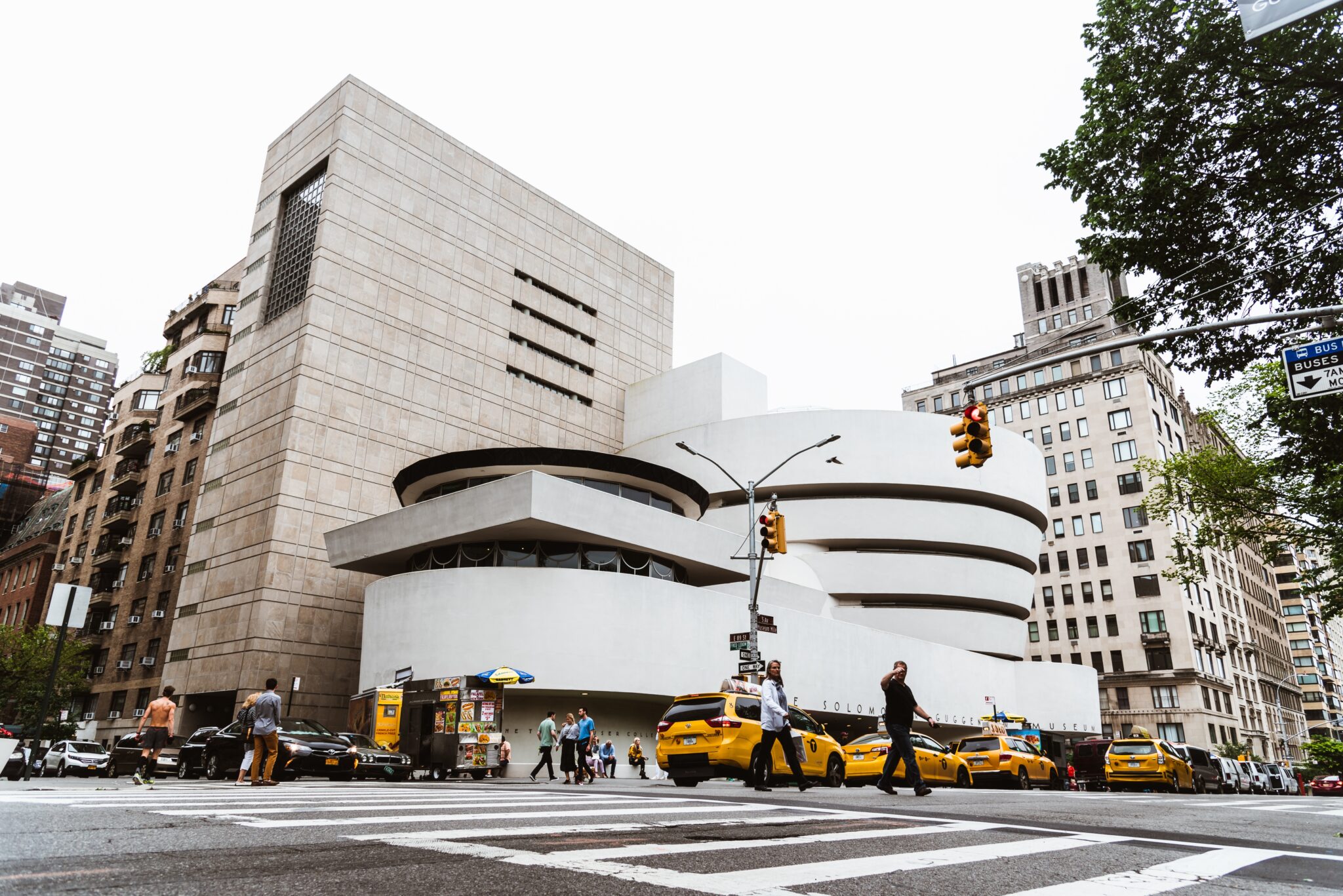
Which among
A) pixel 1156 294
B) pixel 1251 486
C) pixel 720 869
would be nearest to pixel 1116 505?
pixel 1251 486

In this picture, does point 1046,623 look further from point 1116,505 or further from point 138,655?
point 138,655

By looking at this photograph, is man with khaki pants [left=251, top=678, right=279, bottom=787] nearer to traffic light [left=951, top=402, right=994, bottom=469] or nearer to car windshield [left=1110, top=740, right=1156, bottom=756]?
traffic light [left=951, top=402, right=994, bottom=469]

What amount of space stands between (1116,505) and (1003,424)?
14819 mm

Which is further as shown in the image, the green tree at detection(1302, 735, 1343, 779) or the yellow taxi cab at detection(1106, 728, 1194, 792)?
the green tree at detection(1302, 735, 1343, 779)

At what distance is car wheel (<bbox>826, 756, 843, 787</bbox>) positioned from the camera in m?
17.9

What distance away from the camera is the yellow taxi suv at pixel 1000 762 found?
22.4 meters

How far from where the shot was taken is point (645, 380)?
2501 inches

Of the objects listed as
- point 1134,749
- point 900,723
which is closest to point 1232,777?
point 1134,749

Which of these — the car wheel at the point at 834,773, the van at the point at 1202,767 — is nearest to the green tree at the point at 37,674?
the car wheel at the point at 834,773

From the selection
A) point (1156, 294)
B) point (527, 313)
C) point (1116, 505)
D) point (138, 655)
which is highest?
point (527, 313)

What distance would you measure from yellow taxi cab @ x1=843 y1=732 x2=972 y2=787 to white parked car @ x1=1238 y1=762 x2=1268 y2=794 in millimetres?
20994

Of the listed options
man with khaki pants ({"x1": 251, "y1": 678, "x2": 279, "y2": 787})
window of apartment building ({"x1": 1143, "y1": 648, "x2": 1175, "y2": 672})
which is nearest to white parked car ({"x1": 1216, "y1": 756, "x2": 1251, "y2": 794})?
man with khaki pants ({"x1": 251, "y1": 678, "x2": 279, "y2": 787})

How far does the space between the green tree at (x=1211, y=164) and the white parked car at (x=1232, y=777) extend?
2167 cm

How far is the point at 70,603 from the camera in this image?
1756 centimetres
